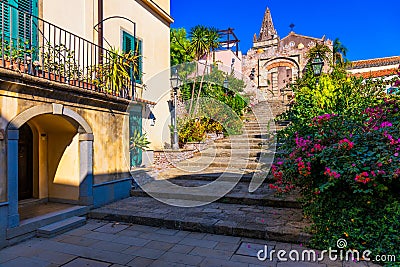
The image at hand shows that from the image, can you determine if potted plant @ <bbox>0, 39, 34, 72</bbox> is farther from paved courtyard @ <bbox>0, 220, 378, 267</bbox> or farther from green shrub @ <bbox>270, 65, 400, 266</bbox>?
green shrub @ <bbox>270, 65, 400, 266</bbox>

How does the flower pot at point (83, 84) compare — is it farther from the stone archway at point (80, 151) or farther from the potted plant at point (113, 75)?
the stone archway at point (80, 151)

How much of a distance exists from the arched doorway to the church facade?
15.8m

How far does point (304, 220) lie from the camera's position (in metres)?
4.33

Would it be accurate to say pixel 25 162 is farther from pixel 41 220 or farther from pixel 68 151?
pixel 41 220

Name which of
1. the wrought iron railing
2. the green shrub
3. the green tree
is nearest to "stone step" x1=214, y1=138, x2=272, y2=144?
the wrought iron railing

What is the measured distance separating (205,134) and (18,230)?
24.7 feet

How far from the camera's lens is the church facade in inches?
753

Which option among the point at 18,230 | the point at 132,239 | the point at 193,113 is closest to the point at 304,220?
the point at 132,239

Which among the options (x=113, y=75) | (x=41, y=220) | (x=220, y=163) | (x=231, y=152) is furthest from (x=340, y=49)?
(x=41, y=220)

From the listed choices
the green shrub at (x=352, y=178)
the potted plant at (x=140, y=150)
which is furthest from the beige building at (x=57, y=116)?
the green shrub at (x=352, y=178)

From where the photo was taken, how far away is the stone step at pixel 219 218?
400cm

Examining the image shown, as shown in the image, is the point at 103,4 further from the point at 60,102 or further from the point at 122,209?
the point at 122,209

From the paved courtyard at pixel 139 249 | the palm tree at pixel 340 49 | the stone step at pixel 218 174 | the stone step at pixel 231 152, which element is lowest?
the paved courtyard at pixel 139 249

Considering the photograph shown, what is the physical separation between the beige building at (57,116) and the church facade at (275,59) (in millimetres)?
14398
